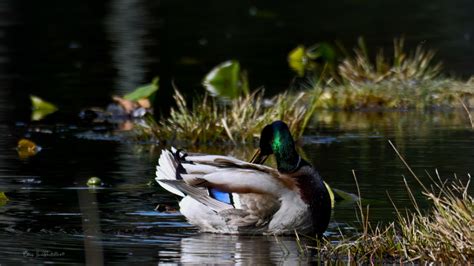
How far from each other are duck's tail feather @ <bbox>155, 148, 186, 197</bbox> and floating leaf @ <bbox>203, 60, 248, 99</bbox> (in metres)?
7.51

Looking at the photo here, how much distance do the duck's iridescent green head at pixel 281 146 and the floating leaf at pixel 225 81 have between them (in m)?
7.52

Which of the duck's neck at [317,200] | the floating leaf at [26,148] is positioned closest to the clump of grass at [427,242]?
the duck's neck at [317,200]

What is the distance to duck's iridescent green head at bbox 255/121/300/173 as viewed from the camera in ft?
32.8

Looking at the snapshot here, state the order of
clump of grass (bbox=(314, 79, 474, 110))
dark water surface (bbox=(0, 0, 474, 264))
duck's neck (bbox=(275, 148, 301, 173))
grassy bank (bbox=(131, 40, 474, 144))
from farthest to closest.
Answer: clump of grass (bbox=(314, 79, 474, 110)) < grassy bank (bbox=(131, 40, 474, 144)) < duck's neck (bbox=(275, 148, 301, 173)) < dark water surface (bbox=(0, 0, 474, 264))

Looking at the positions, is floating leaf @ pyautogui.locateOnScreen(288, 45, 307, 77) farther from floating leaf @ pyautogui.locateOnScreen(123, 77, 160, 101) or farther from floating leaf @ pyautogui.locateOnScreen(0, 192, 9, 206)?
floating leaf @ pyautogui.locateOnScreen(0, 192, 9, 206)

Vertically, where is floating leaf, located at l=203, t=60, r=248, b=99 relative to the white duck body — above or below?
above

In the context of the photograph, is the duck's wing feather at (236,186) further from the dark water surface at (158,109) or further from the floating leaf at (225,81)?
the floating leaf at (225,81)

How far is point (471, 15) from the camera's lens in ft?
94.0

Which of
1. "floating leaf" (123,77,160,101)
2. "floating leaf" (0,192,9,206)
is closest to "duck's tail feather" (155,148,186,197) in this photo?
"floating leaf" (0,192,9,206)

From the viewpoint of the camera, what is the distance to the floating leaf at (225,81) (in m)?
18.3

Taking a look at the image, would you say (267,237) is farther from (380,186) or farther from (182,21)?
(182,21)

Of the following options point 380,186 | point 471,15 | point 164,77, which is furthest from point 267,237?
point 471,15

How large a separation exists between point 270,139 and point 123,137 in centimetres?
510

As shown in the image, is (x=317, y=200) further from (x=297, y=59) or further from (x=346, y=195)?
(x=297, y=59)
